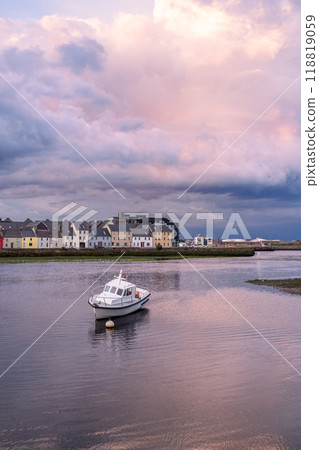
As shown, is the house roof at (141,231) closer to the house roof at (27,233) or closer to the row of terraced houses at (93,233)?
the row of terraced houses at (93,233)

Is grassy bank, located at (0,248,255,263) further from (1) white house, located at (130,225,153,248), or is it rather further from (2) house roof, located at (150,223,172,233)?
(2) house roof, located at (150,223,172,233)

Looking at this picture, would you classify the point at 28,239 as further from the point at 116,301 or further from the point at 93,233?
the point at 116,301

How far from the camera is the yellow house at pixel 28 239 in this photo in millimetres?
142625

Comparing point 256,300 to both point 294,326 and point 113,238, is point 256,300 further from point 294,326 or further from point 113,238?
point 113,238

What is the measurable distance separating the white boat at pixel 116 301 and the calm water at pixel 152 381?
0.81 meters

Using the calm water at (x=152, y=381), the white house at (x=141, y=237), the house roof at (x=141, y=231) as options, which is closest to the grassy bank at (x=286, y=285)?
the calm water at (x=152, y=381)

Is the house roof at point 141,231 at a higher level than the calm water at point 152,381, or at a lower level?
higher

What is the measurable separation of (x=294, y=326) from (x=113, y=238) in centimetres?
13847

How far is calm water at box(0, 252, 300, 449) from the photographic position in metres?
12.8

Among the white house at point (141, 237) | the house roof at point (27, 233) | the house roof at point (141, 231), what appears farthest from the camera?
the house roof at point (141, 231)

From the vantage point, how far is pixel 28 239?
143500 millimetres

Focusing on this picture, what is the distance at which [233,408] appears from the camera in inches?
579

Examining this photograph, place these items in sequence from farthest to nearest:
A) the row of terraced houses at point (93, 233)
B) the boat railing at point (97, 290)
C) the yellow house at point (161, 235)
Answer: the yellow house at point (161, 235) < the row of terraced houses at point (93, 233) < the boat railing at point (97, 290)
